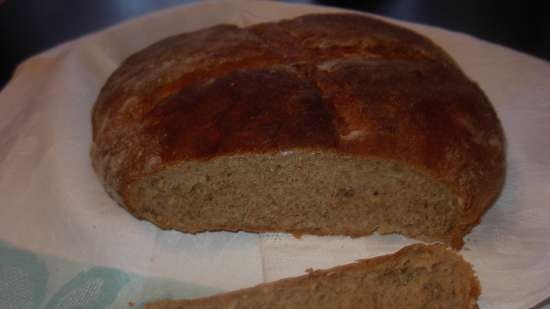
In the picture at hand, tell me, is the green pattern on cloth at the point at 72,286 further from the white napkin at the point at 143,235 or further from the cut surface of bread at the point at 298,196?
the cut surface of bread at the point at 298,196

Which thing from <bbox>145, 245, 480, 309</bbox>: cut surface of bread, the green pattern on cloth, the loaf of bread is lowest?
the green pattern on cloth

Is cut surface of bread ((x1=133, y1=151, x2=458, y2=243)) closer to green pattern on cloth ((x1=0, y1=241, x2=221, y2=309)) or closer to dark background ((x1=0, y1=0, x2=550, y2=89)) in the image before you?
green pattern on cloth ((x1=0, y1=241, x2=221, y2=309))

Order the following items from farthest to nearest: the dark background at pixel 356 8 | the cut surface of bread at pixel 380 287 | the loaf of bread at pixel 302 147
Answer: the dark background at pixel 356 8
the loaf of bread at pixel 302 147
the cut surface of bread at pixel 380 287

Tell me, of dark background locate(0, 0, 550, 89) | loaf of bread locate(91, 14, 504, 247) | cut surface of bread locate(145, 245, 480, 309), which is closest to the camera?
cut surface of bread locate(145, 245, 480, 309)

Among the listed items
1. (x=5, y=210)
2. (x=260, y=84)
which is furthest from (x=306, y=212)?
(x=5, y=210)

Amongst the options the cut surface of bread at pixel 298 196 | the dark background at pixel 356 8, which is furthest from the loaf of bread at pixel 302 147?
the dark background at pixel 356 8

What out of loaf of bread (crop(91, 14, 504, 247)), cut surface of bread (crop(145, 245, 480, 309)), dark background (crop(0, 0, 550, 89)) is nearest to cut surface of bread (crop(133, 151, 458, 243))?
loaf of bread (crop(91, 14, 504, 247))
